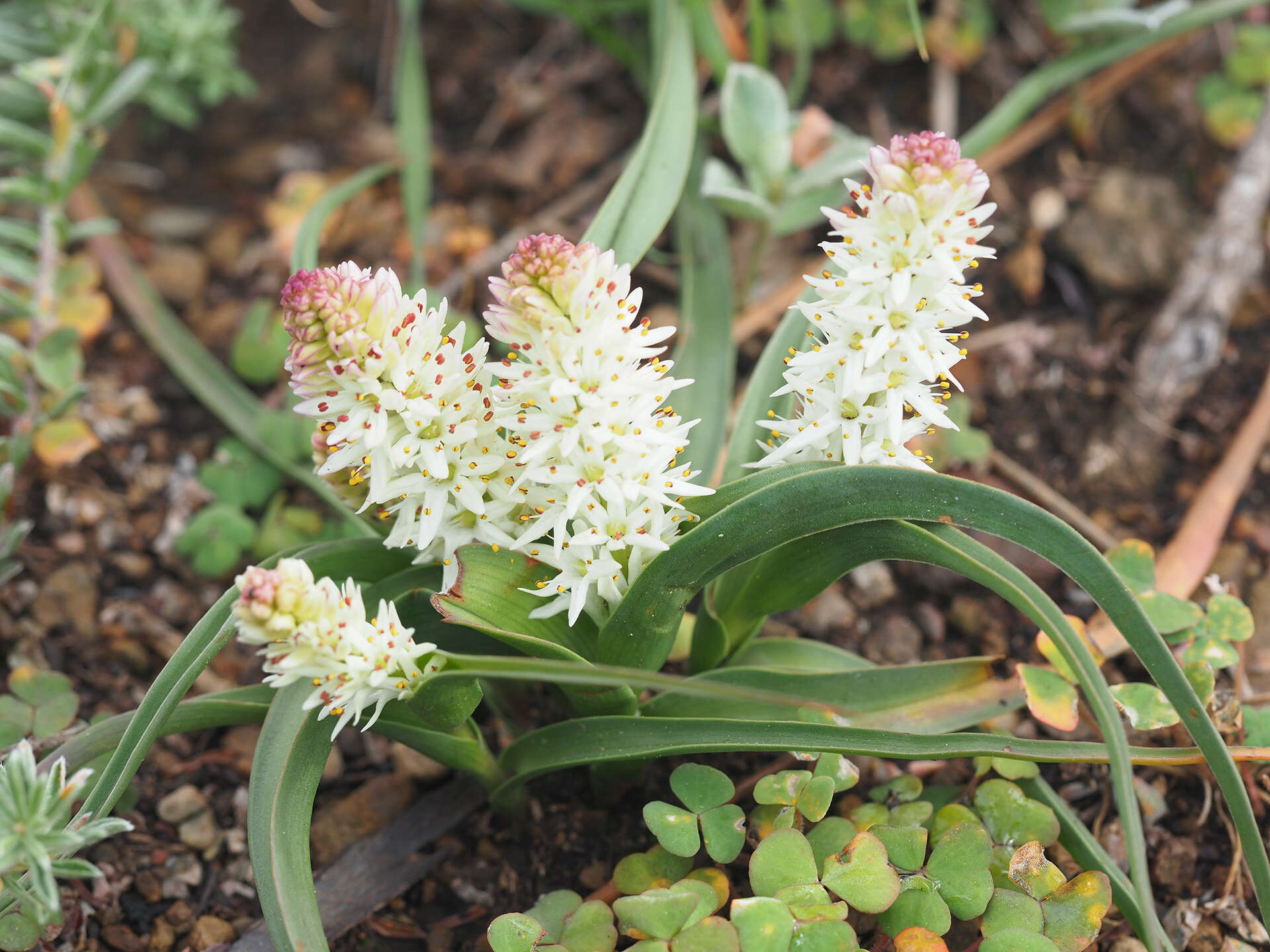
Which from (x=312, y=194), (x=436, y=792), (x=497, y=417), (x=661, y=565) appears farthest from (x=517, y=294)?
(x=312, y=194)

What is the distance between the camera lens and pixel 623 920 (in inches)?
68.1

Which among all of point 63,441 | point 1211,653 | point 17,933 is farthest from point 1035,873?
point 63,441

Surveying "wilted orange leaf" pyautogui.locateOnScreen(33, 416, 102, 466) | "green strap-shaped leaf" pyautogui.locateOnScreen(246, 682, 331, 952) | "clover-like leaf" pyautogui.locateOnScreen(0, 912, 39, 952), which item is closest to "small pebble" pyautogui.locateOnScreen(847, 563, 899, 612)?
"green strap-shaped leaf" pyautogui.locateOnScreen(246, 682, 331, 952)

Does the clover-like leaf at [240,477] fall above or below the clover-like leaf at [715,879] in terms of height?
above

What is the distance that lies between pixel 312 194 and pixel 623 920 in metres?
2.70

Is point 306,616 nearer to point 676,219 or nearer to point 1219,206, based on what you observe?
point 676,219

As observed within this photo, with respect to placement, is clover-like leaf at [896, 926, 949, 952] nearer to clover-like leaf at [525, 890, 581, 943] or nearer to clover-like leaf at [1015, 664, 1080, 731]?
clover-like leaf at [1015, 664, 1080, 731]

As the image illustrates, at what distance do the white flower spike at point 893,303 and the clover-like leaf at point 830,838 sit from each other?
71 centimetres

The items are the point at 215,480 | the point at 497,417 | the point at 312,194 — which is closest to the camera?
the point at 497,417

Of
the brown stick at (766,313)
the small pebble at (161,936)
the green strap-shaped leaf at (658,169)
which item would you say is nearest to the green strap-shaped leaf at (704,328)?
the brown stick at (766,313)

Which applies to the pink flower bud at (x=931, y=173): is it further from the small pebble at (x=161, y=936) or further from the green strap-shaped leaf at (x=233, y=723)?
the small pebble at (x=161, y=936)

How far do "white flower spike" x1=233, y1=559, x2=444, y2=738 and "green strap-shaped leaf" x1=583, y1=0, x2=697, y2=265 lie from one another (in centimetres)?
85

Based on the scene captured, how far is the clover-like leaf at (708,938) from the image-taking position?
165 cm

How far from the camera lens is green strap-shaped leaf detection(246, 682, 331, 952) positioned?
1.60m
